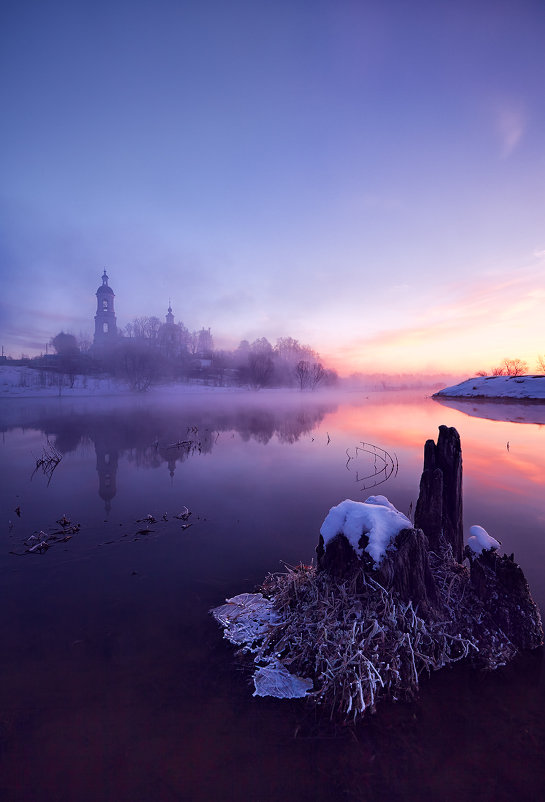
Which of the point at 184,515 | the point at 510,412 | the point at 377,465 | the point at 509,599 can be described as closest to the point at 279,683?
the point at 509,599

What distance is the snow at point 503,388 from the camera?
63094mm

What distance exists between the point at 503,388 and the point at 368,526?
8140 centimetres

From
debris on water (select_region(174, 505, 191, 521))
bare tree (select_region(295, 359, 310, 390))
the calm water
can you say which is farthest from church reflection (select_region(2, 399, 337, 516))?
bare tree (select_region(295, 359, 310, 390))

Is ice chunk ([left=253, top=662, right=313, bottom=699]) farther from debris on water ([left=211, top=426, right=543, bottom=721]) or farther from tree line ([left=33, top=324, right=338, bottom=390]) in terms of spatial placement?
tree line ([left=33, top=324, right=338, bottom=390])

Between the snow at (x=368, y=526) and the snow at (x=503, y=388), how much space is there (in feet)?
235

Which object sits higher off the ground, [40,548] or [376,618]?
[376,618]

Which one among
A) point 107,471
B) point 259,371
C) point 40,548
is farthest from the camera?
point 259,371

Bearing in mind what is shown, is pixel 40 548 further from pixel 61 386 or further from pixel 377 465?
pixel 61 386

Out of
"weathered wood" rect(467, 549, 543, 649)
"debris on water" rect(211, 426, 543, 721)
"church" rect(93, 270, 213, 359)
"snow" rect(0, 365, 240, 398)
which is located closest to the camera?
"debris on water" rect(211, 426, 543, 721)

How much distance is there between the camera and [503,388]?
70.2 meters

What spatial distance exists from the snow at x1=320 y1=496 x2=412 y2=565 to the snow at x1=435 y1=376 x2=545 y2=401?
235ft

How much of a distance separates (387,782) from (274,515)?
6.58 meters

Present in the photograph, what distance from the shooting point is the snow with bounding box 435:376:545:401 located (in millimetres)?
63094

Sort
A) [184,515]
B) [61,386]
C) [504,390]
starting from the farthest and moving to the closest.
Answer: [61,386], [504,390], [184,515]
